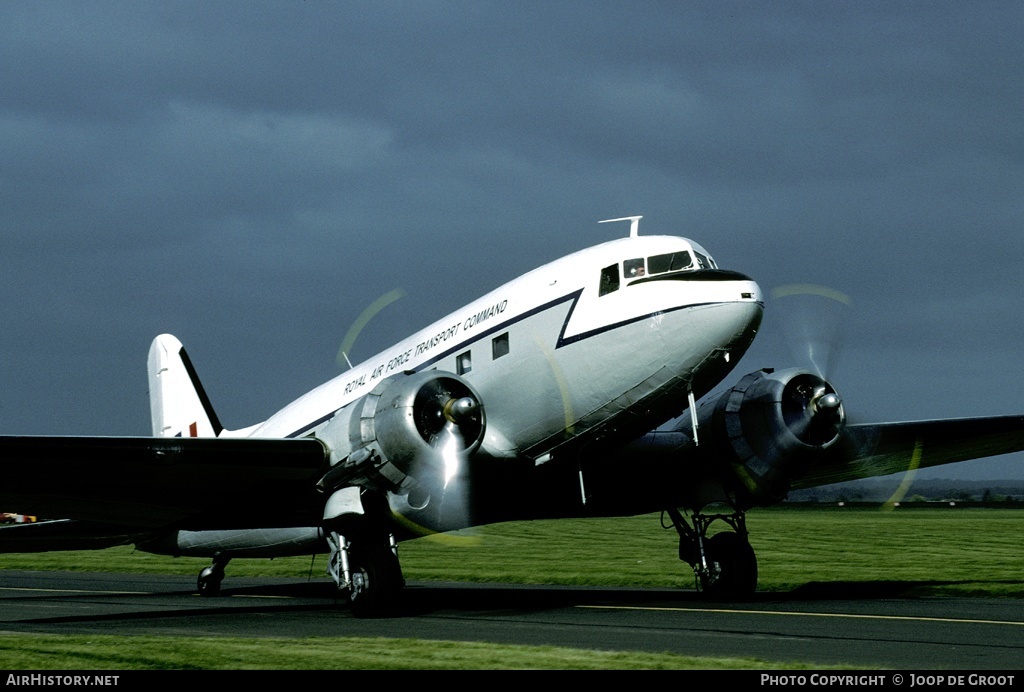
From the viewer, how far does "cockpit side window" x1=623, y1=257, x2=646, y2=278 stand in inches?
667

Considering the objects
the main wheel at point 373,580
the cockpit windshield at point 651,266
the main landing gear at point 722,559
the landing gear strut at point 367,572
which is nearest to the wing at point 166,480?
the landing gear strut at point 367,572

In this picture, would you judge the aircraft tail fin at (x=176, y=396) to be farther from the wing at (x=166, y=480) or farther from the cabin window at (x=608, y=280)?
Result: the cabin window at (x=608, y=280)

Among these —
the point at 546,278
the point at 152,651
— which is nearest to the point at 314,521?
the point at 546,278

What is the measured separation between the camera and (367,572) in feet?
57.9

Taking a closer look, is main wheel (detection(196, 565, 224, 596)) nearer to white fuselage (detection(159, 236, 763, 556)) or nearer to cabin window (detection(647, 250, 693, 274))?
white fuselage (detection(159, 236, 763, 556))

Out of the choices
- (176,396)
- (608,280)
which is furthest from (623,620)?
(176,396)

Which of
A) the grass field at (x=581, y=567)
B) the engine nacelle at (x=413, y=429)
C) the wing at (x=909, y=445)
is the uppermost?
the engine nacelle at (x=413, y=429)

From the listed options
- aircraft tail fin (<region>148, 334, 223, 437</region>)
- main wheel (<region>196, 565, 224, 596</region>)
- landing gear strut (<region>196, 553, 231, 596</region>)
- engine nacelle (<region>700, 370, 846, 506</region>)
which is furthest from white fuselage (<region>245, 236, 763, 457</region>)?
aircraft tail fin (<region>148, 334, 223, 437</region>)

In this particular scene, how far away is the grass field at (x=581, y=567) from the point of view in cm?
1219

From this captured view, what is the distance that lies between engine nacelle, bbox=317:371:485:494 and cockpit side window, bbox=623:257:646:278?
9.32 feet

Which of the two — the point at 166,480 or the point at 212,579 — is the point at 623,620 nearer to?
the point at 166,480

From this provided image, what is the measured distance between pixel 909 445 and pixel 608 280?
7654 millimetres

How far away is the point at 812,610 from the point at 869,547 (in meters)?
22.0
